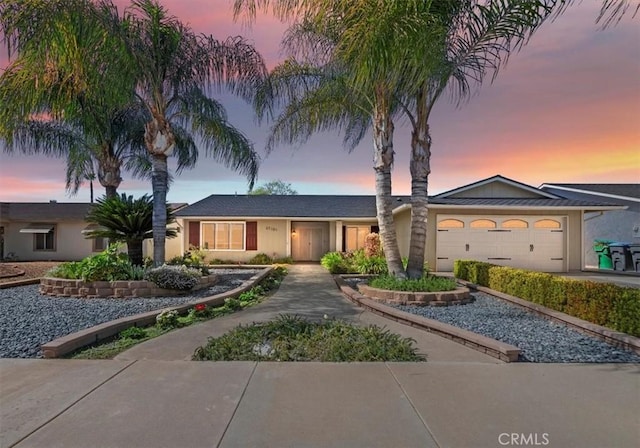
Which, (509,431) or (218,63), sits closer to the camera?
(509,431)

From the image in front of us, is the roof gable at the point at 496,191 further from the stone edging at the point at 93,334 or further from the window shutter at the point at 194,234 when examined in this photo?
the stone edging at the point at 93,334

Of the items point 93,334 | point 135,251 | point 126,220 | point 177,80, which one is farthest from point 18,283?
point 93,334

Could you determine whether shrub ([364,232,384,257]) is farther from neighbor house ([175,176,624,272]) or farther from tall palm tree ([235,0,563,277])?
tall palm tree ([235,0,563,277])

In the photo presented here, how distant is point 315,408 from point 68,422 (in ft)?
6.87

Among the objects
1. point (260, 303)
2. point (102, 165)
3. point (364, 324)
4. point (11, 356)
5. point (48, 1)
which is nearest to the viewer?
point (11, 356)

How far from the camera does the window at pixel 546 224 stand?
55.6ft

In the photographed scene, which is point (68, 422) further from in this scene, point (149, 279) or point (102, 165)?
point (102, 165)

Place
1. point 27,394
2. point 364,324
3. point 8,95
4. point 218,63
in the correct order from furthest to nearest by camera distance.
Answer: point 218,63 → point 8,95 → point 364,324 → point 27,394

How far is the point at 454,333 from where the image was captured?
239 inches

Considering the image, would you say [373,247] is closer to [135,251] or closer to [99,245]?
[135,251]

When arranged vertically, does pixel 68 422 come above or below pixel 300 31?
below

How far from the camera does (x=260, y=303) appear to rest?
365 inches

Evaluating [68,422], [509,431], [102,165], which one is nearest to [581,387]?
[509,431]

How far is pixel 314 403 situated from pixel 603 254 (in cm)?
2076
